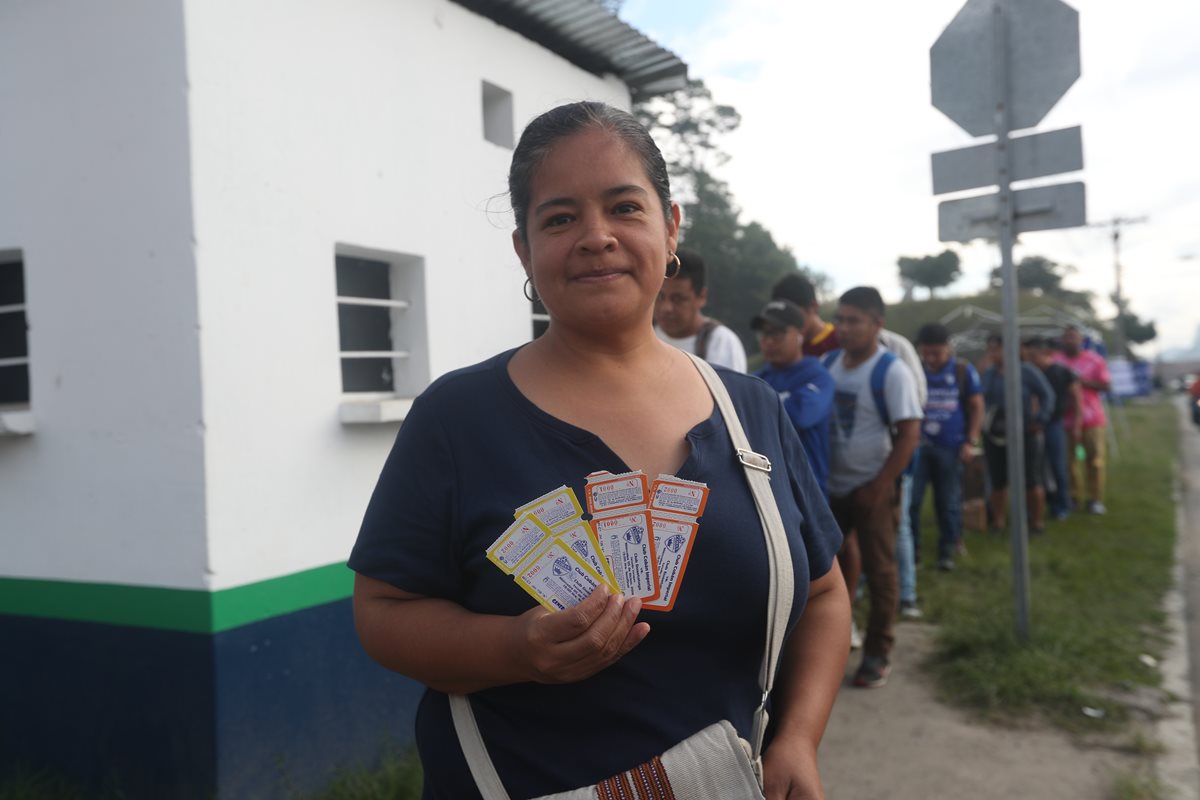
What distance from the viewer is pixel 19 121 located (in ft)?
12.5

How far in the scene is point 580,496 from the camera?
1.40m

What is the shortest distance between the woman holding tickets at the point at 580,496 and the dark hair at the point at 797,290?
3.76 metres

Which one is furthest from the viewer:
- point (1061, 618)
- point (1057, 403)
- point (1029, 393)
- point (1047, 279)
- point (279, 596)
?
point (1047, 279)

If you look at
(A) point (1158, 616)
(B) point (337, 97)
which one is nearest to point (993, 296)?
(A) point (1158, 616)

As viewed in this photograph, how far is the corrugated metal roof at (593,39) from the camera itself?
5.35 m

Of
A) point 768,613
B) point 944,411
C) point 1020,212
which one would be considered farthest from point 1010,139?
point 768,613

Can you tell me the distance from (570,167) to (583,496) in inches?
21.8

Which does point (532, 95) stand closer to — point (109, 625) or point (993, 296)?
point (109, 625)

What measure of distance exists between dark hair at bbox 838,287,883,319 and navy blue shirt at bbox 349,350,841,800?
354cm

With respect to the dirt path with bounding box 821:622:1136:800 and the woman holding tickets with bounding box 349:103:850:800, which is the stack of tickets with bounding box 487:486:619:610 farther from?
the dirt path with bounding box 821:622:1136:800

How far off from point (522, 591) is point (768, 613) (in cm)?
42

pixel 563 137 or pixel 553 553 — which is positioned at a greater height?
pixel 563 137

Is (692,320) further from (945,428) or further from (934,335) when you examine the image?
(945,428)

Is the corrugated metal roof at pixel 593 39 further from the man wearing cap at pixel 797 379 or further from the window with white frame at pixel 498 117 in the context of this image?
the man wearing cap at pixel 797 379
